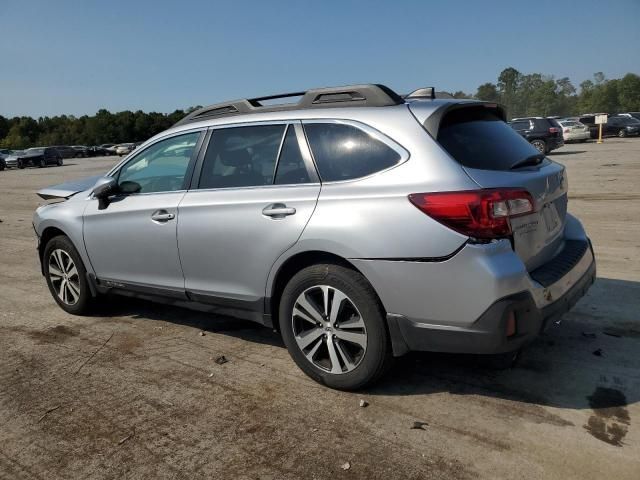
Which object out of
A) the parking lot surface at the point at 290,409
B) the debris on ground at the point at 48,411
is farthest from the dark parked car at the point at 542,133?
the debris on ground at the point at 48,411

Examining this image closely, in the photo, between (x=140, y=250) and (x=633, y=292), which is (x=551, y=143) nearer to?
(x=633, y=292)

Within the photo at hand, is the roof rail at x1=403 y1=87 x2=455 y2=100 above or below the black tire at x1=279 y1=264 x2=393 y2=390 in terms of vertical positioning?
above

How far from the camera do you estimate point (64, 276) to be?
520 centimetres

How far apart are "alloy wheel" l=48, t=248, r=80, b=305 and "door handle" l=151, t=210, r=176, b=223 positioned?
4.46 feet

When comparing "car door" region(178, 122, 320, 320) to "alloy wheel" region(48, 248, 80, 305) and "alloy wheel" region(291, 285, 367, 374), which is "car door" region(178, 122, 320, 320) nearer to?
"alloy wheel" region(291, 285, 367, 374)

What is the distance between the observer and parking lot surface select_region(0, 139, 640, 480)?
2715 mm

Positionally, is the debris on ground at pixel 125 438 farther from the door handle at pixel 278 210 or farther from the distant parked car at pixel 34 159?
the distant parked car at pixel 34 159

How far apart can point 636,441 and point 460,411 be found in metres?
0.87

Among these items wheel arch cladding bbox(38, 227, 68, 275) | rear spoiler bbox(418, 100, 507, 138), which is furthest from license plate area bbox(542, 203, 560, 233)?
wheel arch cladding bbox(38, 227, 68, 275)

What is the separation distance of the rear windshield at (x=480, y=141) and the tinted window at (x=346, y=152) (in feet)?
1.12

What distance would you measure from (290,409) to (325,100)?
199cm

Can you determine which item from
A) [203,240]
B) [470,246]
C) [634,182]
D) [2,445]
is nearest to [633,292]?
[470,246]

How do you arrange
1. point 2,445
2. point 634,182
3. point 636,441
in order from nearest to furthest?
point 636,441 < point 2,445 < point 634,182

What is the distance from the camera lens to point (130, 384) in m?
3.71
